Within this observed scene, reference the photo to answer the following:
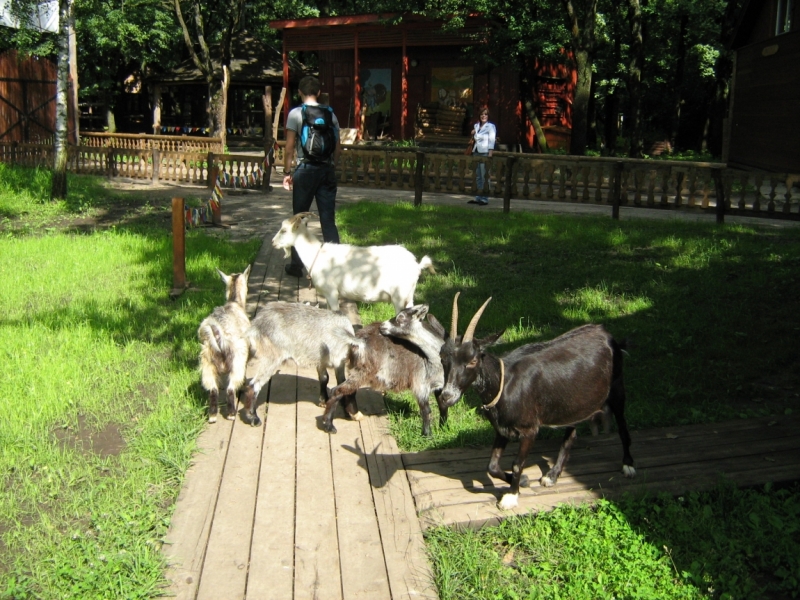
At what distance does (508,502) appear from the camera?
4.71 metres

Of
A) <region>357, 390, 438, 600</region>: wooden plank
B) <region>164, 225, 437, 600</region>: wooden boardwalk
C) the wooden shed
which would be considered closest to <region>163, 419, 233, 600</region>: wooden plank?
<region>164, 225, 437, 600</region>: wooden boardwalk

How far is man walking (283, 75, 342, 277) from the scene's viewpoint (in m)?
9.07

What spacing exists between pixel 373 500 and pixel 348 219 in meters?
9.28

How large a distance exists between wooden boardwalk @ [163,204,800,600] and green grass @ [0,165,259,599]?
24cm

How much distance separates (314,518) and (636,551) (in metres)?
1.77

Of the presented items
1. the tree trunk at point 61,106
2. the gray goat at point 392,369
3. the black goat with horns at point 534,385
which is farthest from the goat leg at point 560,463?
the tree trunk at point 61,106

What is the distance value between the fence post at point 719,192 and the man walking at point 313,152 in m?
6.99

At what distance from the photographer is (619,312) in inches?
341

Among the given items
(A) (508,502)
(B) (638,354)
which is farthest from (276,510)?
(B) (638,354)

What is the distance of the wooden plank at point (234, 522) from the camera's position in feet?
12.9

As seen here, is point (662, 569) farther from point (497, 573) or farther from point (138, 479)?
point (138, 479)

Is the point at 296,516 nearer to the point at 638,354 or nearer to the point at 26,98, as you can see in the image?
the point at 638,354

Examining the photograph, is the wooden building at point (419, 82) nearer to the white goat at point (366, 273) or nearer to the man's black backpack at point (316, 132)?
the man's black backpack at point (316, 132)

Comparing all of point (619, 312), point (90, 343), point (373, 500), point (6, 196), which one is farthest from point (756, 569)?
point (6, 196)
